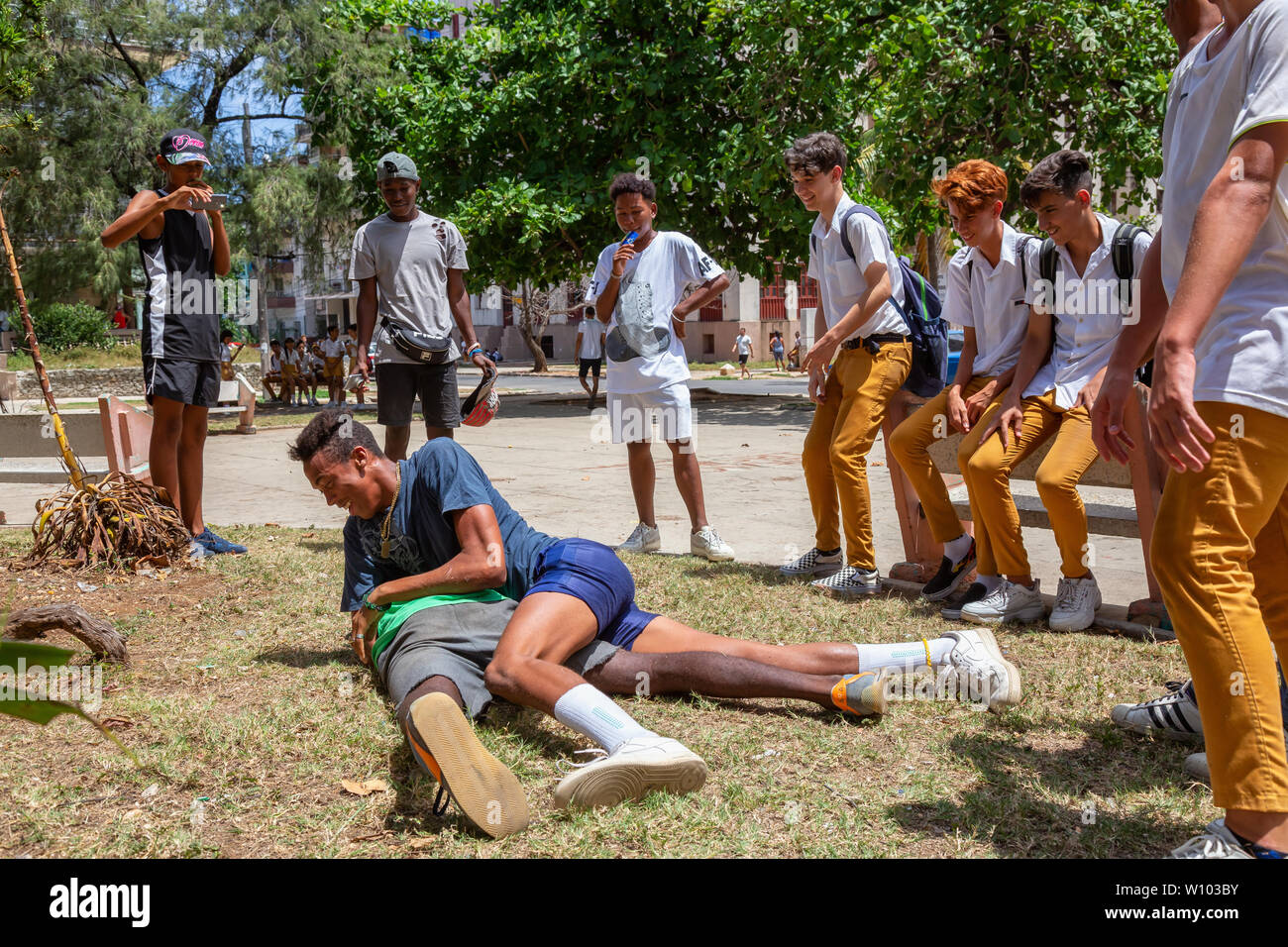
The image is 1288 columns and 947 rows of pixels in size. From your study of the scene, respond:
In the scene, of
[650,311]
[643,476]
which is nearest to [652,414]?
[643,476]

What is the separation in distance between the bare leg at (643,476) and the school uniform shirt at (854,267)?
1426 mm

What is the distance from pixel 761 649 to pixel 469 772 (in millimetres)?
1353

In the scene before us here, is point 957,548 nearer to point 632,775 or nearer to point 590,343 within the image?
point 632,775

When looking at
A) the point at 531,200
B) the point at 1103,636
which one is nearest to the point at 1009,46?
the point at 531,200

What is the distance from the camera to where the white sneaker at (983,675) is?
12.5 ft

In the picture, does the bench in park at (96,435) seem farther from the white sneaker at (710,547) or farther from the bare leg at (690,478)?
the white sneaker at (710,547)

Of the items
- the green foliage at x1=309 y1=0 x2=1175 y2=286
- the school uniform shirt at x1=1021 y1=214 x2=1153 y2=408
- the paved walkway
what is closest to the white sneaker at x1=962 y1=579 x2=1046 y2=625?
the school uniform shirt at x1=1021 y1=214 x2=1153 y2=408

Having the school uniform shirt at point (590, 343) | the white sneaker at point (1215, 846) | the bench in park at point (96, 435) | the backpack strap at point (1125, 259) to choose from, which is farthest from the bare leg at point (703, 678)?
the school uniform shirt at point (590, 343)

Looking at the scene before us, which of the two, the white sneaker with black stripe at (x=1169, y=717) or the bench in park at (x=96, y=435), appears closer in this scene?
the white sneaker with black stripe at (x=1169, y=717)

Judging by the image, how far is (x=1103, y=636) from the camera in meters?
4.68

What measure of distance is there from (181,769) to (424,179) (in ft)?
55.9

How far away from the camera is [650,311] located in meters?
6.57

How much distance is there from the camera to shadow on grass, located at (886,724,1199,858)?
110 inches
